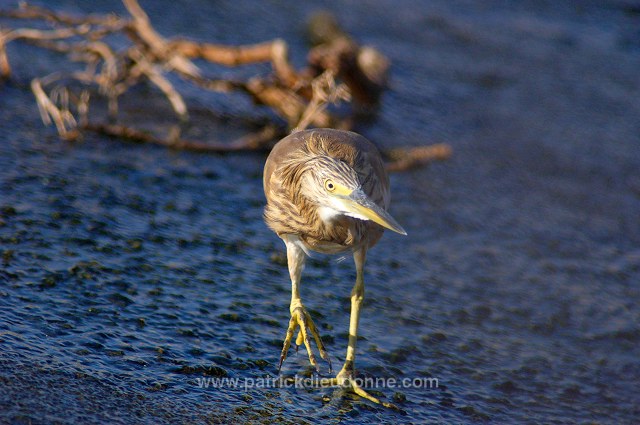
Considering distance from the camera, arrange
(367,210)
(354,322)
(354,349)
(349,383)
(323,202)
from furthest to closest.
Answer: (354,322) < (354,349) < (349,383) < (323,202) < (367,210)

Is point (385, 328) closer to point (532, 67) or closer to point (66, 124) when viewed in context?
point (66, 124)

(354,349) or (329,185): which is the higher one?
(329,185)

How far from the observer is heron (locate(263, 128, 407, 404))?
4344mm

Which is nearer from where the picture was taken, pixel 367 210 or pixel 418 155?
pixel 367 210

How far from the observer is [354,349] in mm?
4695

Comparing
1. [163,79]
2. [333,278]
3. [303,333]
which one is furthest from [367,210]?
[163,79]

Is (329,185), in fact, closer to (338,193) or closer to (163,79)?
(338,193)

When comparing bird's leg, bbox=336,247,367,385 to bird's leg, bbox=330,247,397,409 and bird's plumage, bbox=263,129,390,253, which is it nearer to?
bird's leg, bbox=330,247,397,409

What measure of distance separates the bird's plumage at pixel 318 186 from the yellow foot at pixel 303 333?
14.6 inches

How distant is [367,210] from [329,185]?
280mm

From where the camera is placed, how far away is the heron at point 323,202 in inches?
171

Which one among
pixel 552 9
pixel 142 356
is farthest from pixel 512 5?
pixel 142 356

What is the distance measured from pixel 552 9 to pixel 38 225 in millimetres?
9397

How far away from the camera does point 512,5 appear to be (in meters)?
12.7
